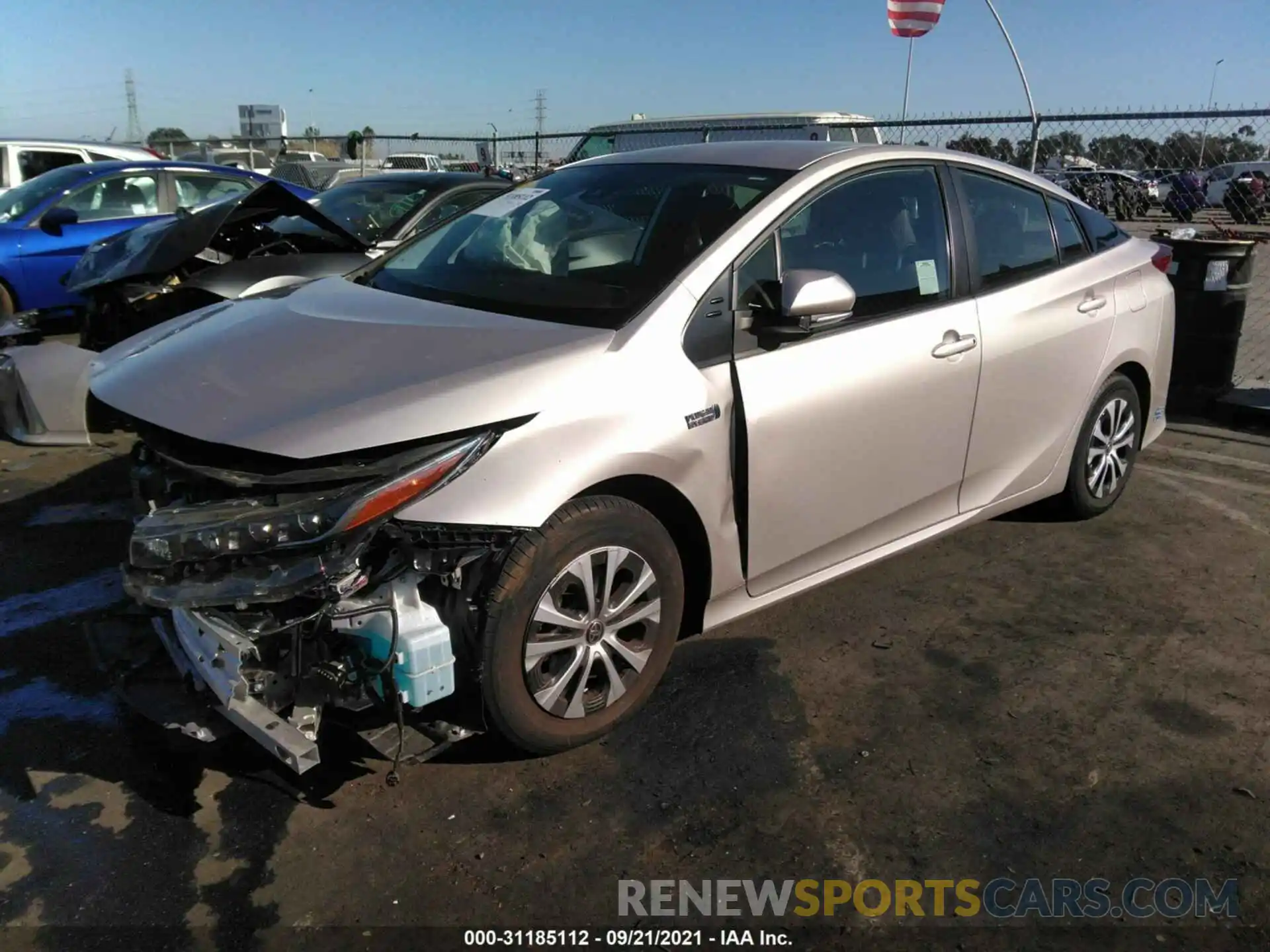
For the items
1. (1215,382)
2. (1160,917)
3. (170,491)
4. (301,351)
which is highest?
(301,351)

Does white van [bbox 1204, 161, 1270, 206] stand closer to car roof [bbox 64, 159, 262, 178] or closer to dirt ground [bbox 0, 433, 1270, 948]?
car roof [bbox 64, 159, 262, 178]

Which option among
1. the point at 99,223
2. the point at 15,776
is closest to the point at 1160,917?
the point at 15,776

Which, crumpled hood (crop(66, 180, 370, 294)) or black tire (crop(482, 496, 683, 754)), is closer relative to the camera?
black tire (crop(482, 496, 683, 754))

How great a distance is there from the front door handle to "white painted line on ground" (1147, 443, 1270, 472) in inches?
125

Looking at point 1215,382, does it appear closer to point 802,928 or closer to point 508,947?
point 802,928

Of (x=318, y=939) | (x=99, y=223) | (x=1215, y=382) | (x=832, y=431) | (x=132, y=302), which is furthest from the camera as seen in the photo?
(x=99, y=223)

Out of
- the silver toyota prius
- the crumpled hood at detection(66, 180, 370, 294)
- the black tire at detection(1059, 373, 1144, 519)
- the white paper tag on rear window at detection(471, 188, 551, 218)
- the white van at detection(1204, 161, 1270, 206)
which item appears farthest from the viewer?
the white van at detection(1204, 161, 1270, 206)

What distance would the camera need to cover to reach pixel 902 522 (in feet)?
12.2

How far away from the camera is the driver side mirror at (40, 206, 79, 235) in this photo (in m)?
8.14

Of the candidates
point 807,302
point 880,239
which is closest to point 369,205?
point 880,239

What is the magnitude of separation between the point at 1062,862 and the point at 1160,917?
0.25m

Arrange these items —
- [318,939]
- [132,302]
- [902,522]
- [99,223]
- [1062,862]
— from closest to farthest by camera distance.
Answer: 1. [318,939]
2. [1062,862]
3. [902,522]
4. [132,302]
5. [99,223]
